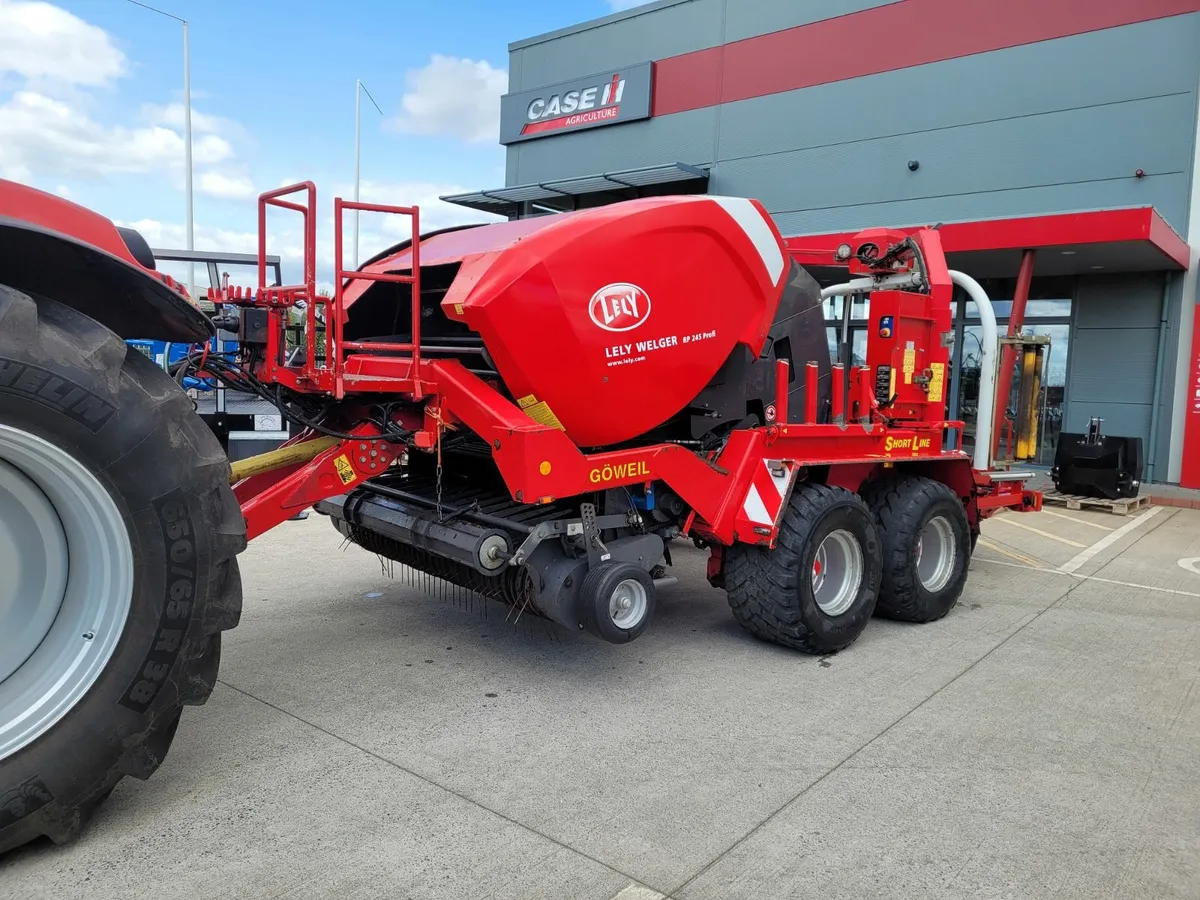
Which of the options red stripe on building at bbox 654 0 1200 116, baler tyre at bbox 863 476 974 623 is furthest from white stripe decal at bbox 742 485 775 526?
red stripe on building at bbox 654 0 1200 116

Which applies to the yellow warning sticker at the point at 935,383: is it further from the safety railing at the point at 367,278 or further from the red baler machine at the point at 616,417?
the safety railing at the point at 367,278

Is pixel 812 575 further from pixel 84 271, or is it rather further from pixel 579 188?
pixel 579 188

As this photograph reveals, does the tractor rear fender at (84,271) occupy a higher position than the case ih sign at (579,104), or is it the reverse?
the case ih sign at (579,104)

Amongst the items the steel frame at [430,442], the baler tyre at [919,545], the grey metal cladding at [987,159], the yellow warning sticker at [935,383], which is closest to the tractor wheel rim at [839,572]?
the baler tyre at [919,545]

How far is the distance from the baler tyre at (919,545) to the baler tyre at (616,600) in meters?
1.98

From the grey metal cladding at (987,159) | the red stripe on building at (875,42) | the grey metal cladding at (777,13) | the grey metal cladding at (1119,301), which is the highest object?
the grey metal cladding at (777,13)

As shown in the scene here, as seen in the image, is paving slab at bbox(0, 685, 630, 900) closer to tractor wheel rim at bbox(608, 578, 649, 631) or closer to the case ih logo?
tractor wheel rim at bbox(608, 578, 649, 631)

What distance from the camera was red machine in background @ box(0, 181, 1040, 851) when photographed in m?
2.45

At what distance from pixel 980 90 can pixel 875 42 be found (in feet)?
6.67

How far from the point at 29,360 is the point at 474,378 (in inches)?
74.6

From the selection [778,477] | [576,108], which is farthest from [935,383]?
[576,108]

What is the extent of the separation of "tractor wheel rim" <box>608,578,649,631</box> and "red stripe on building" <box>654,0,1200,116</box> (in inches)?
495

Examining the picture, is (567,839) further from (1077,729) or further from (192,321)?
(1077,729)

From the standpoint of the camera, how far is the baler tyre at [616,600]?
3.89 metres
